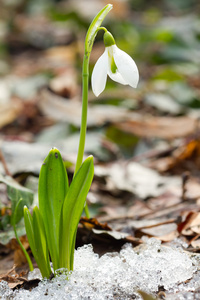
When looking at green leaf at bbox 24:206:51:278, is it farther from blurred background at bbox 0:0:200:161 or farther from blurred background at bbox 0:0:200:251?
blurred background at bbox 0:0:200:161

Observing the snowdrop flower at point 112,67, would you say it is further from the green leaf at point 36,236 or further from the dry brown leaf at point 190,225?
the dry brown leaf at point 190,225

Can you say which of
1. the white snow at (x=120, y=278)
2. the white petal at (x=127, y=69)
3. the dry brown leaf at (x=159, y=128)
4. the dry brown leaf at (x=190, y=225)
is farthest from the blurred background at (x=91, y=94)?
the white petal at (x=127, y=69)

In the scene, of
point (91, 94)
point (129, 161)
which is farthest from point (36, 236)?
point (91, 94)

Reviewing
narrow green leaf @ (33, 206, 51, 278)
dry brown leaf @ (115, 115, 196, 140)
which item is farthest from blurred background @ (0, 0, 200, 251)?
narrow green leaf @ (33, 206, 51, 278)

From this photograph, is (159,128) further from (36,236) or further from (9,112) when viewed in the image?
(36,236)

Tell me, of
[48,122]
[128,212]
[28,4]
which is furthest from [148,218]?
[28,4]

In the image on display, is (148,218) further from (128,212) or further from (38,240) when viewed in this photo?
(38,240)
